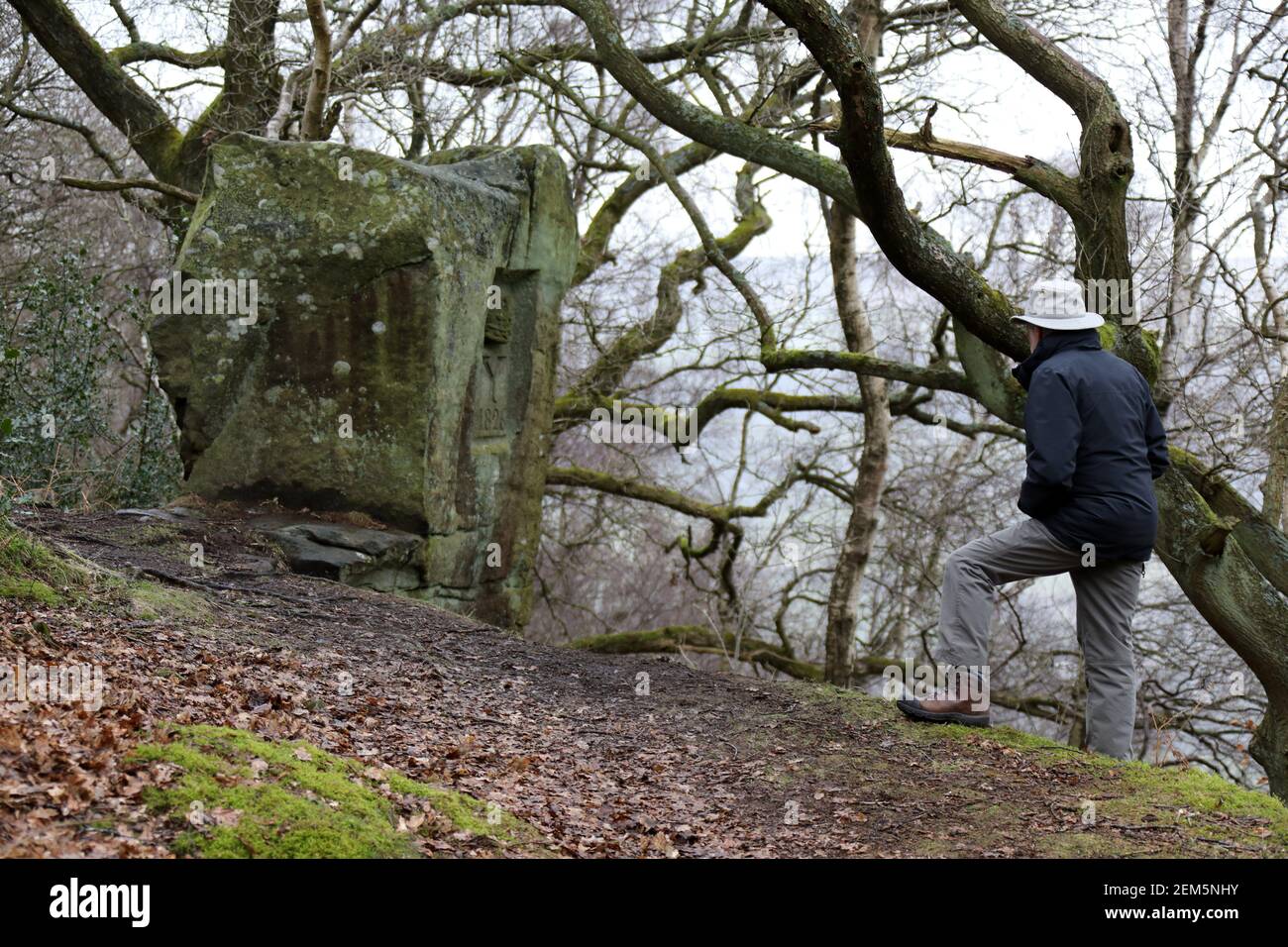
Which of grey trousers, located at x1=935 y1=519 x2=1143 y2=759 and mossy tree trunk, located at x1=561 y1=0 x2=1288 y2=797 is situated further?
mossy tree trunk, located at x1=561 y1=0 x2=1288 y2=797

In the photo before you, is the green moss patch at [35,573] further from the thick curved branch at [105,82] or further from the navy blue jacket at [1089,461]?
the thick curved branch at [105,82]

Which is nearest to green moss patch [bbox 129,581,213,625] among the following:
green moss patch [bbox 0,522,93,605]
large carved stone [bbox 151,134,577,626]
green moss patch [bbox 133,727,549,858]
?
green moss patch [bbox 0,522,93,605]

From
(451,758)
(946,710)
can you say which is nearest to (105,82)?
(451,758)

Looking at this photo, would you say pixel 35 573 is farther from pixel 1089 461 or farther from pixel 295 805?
pixel 1089 461

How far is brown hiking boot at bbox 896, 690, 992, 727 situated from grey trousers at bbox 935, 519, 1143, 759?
0.43m

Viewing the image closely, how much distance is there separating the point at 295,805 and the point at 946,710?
367 centimetres

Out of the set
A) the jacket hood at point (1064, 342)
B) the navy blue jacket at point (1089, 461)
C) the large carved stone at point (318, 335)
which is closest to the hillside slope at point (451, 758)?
the navy blue jacket at point (1089, 461)

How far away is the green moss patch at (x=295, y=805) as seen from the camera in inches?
136

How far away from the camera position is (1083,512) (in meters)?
5.48

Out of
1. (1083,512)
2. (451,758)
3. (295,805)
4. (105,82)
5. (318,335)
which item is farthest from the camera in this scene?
(105,82)

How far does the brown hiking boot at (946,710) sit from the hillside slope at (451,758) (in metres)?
0.09

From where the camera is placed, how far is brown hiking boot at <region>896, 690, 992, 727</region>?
615cm

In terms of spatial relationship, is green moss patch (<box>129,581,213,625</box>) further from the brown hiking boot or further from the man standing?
the man standing
